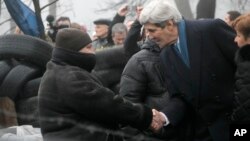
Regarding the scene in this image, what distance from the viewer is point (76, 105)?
14.8 ft

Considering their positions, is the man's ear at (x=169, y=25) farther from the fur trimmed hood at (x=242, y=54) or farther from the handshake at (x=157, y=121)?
the handshake at (x=157, y=121)

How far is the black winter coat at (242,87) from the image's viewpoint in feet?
16.1

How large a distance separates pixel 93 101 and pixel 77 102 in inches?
4.3

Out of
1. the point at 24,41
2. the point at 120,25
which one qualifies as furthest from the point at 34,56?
the point at 120,25

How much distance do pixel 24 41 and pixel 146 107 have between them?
10.1ft

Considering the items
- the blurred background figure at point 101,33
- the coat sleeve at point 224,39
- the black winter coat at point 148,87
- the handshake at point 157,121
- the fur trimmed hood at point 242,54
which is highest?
the coat sleeve at point 224,39

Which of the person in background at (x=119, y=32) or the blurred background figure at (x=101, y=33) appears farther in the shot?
the blurred background figure at (x=101, y=33)

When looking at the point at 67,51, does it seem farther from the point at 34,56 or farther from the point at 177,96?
the point at 34,56

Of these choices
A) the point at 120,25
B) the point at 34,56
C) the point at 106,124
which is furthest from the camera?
the point at 120,25

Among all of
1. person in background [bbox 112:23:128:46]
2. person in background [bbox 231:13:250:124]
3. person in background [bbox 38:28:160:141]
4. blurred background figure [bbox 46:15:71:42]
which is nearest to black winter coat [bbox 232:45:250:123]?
person in background [bbox 231:13:250:124]

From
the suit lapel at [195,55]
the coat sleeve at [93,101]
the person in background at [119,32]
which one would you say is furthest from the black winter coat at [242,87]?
the person in background at [119,32]

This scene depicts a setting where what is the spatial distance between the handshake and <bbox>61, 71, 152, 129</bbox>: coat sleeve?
326mm

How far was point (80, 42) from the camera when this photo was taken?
475 cm

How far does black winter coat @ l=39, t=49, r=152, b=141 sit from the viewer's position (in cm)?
452
